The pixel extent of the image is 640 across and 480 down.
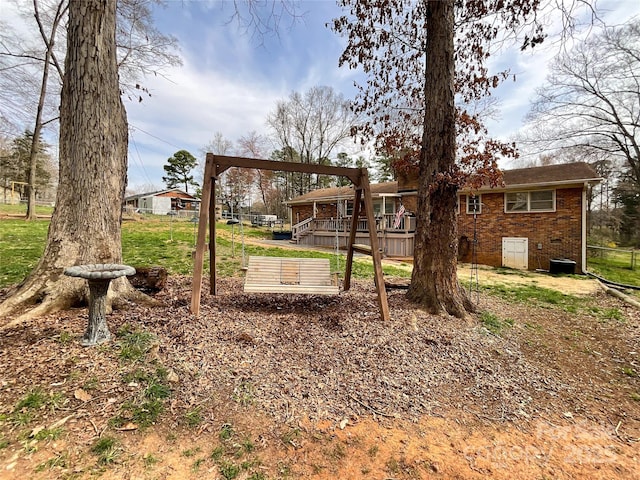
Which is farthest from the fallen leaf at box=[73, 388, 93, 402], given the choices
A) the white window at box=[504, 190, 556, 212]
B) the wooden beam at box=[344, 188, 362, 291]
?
the white window at box=[504, 190, 556, 212]

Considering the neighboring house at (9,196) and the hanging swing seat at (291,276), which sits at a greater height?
the neighboring house at (9,196)

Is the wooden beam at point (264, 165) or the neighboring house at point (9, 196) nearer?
the wooden beam at point (264, 165)

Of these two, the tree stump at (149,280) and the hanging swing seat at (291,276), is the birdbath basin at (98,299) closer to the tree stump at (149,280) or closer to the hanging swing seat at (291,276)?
the hanging swing seat at (291,276)

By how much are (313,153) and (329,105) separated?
5114 mm

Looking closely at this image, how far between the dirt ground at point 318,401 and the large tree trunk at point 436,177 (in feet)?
1.66

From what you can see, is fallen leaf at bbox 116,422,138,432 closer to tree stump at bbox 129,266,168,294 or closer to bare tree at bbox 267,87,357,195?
tree stump at bbox 129,266,168,294

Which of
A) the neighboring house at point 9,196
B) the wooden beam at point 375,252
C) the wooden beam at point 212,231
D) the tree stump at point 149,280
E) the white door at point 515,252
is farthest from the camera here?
the neighboring house at point 9,196

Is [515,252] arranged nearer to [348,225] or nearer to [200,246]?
[348,225]

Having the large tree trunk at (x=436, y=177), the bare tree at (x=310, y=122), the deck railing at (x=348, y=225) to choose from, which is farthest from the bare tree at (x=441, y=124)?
the bare tree at (x=310, y=122)

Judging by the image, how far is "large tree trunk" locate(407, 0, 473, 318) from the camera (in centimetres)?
423

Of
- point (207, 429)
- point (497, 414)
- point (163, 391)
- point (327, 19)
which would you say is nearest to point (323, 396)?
point (207, 429)

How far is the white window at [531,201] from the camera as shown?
11648 millimetres

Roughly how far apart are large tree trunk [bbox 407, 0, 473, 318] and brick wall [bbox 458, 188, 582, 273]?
32.6 feet

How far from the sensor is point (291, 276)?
15.8 ft
